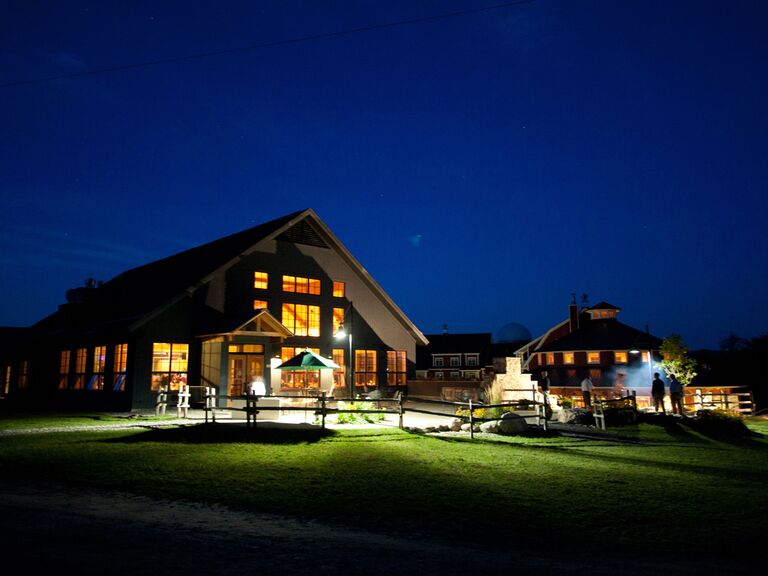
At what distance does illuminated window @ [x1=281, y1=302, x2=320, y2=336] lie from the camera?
30.8 metres

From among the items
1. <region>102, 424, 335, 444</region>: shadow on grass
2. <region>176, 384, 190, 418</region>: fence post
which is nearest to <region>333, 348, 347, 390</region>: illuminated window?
<region>176, 384, 190, 418</region>: fence post

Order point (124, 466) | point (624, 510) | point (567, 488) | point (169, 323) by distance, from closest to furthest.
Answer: point (624, 510)
point (567, 488)
point (124, 466)
point (169, 323)

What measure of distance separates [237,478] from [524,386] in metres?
18.9

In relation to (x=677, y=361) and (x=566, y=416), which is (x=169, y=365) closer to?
(x=566, y=416)

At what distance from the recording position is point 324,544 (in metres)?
6.59

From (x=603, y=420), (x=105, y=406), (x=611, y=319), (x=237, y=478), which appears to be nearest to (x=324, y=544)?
(x=237, y=478)

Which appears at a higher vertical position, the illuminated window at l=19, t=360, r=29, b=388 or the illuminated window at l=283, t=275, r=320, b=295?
the illuminated window at l=283, t=275, r=320, b=295

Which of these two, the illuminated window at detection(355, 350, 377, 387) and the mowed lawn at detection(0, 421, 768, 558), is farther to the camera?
the illuminated window at detection(355, 350, 377, 387)

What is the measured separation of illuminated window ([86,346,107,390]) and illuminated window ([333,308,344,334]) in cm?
1137

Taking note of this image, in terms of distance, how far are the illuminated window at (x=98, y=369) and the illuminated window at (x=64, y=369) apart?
330 cm

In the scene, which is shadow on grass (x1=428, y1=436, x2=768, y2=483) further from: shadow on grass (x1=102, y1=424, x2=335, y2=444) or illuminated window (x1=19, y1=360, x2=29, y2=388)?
illuminated window (x1=19, y1=360, x2=29, y2=388)

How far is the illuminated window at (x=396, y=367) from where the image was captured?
34.2 meters

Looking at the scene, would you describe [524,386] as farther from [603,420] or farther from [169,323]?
[169,323]

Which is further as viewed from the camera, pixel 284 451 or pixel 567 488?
pixel 284 451
